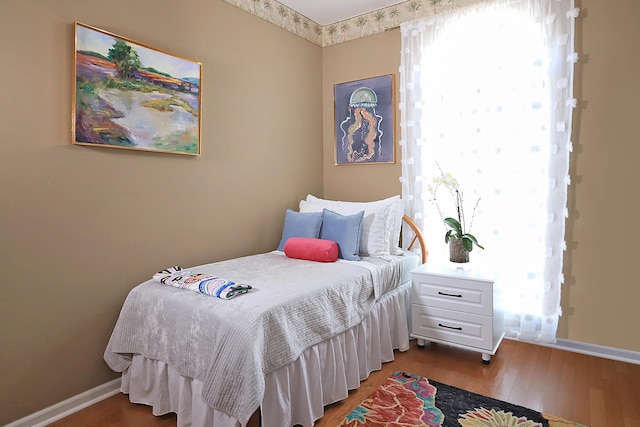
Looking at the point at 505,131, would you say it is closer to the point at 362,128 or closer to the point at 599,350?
the point at 362,128

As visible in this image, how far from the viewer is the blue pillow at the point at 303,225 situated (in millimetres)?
2951

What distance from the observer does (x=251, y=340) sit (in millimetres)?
1597

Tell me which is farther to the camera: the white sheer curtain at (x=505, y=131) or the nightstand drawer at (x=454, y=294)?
the white sheer curtain at (x=505, y=131)

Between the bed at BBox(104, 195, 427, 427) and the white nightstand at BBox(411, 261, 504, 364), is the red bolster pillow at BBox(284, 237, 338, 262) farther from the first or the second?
the white nightstand at BBox(411, 261, 504, 364)

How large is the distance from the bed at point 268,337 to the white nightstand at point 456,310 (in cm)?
15

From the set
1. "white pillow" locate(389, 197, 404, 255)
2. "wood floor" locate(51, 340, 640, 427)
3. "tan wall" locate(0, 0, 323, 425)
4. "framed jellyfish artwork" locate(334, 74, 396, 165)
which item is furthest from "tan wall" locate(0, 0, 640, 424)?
"white pillow" locate(389, 197, 404, 255)

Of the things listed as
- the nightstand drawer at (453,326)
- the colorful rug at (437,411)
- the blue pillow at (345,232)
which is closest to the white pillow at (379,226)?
the blue pillow at (345,232)

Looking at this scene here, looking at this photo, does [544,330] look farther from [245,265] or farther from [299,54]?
[299,54]

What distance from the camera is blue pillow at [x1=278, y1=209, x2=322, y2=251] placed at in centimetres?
295

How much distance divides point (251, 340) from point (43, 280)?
3.99 ft

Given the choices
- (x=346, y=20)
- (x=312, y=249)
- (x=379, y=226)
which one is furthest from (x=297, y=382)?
(x=346, y=20)

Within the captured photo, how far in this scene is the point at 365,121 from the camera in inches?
142

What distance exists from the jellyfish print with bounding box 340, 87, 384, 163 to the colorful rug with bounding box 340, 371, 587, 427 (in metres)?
2.11

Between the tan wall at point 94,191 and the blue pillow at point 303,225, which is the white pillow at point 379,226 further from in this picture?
the tan wall at point 94,191
